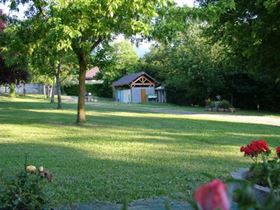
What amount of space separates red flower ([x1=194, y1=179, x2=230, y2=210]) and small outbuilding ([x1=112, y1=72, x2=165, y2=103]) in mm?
71172

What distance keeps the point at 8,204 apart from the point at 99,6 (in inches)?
548

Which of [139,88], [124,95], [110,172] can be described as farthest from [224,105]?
[110,172]

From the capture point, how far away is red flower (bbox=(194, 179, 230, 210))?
1.15 meters

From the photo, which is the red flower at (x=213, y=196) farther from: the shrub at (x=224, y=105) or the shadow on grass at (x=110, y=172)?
the shrub at (x=224, y=105)

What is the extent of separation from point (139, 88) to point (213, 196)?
73.5 metres

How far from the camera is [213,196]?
1.15m

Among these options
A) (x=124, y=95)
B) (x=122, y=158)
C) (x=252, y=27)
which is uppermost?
(x=252, y=27)

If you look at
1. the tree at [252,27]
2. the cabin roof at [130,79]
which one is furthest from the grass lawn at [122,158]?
the cabin roof at [130,79]

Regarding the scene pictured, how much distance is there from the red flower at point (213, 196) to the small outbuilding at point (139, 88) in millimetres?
71172

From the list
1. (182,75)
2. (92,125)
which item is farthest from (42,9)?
(182,75)

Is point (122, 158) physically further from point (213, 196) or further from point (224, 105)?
point (224, 105)

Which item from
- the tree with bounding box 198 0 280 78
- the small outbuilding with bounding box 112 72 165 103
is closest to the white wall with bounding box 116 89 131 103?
the small outbuilding with bounding box 112 72 165 103

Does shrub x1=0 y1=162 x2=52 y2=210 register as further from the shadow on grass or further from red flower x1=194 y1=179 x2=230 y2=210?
red flower x1=194 y1=179 x2=230 y2=210

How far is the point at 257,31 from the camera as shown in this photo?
65.6 feet
